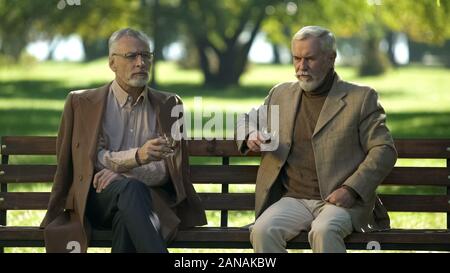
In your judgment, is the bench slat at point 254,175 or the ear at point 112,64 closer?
the ear at point 112,64

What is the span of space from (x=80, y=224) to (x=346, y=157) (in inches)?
61.0

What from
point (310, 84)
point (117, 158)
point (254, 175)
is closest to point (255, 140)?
point (310, 84)

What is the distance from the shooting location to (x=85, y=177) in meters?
6.09

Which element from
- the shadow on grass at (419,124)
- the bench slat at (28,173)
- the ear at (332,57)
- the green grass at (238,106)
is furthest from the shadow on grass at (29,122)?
the ear at (332,57)

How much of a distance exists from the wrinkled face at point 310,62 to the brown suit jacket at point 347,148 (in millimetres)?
124

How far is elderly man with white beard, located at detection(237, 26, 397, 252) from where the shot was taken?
5.94 meters

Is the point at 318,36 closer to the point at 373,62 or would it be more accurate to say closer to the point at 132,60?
the point at 132,60

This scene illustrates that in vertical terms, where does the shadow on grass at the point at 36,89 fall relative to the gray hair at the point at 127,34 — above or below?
below

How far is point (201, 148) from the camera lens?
6754 millimetres

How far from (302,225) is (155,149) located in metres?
0.94

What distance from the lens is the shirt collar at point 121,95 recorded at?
6.23 meters

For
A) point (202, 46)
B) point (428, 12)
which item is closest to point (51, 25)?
point (202, 46)

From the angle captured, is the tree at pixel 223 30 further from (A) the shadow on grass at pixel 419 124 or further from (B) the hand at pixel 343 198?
(B) the hand at pixel 343 198

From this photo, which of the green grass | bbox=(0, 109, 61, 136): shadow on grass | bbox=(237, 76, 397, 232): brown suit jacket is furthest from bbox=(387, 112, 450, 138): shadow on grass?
bbox=(237, 76, 397, 232): brown suit jacket
